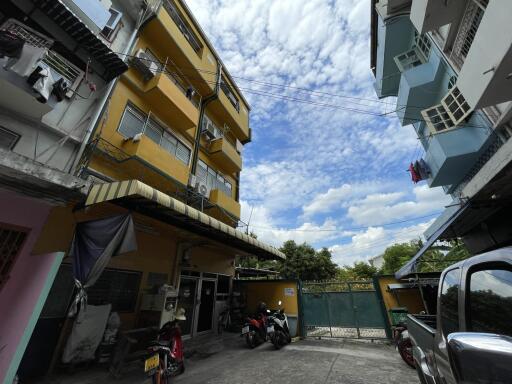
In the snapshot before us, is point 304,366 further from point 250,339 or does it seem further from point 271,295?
point 271,295

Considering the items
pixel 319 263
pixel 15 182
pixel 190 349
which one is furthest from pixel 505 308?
pixel 319 263

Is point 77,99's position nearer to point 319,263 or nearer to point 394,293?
point 394,293

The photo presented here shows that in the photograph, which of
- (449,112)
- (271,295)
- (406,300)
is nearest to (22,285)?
(271,295)

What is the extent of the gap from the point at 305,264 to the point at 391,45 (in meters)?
19.0

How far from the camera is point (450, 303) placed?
1.90 meters

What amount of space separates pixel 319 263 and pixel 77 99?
2311 cm

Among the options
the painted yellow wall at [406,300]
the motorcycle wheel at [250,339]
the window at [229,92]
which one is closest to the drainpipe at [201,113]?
the window at [229,92]

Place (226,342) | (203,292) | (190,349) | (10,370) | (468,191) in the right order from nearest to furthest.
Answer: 1. (10,370)
2. (468,191)
3. (190,349)
4. (226,342)
5. (203,292)

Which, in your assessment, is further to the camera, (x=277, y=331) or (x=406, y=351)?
(x=277, y=331)

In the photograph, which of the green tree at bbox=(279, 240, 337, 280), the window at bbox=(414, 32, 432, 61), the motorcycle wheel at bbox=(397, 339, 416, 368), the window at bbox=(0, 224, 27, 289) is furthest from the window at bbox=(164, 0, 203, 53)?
the green tree at bbox=(279, 240, 337, 280)

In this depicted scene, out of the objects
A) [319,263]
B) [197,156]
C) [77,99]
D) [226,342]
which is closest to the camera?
[77,99]

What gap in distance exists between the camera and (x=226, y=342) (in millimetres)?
8094

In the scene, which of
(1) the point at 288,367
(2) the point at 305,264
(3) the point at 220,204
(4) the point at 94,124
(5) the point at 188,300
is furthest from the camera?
(2) the point at 305,264

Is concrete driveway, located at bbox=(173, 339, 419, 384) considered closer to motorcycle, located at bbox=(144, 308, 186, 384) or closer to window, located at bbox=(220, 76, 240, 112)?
motorcycle, located at bbox=(144, 308, 186, 384)
